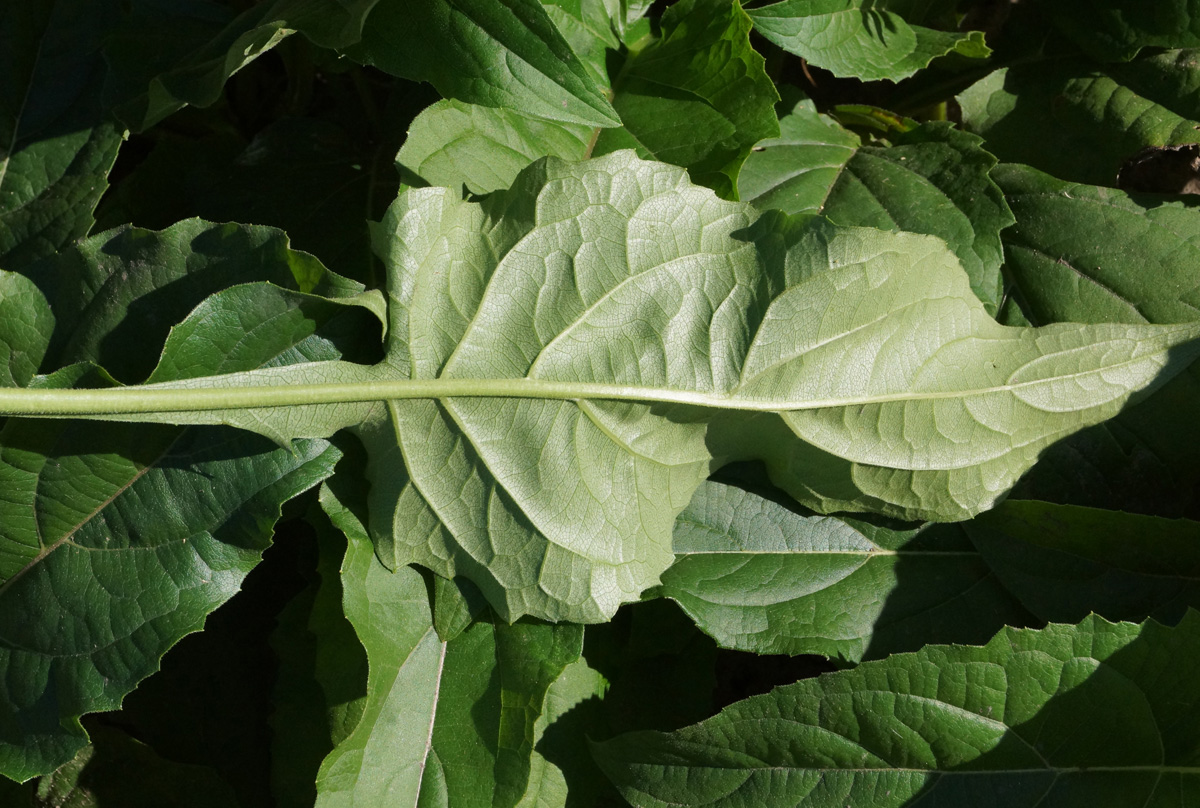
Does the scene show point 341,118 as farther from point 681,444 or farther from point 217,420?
point 681,444

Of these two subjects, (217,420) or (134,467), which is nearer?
(217,420)

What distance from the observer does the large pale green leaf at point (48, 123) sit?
1301 millimetres

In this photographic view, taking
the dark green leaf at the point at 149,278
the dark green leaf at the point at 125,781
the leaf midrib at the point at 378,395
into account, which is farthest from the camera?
the dark green leaf at the point at 125,781

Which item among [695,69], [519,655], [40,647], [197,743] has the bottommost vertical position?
[197,743]

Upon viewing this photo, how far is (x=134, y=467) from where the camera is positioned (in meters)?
1.13

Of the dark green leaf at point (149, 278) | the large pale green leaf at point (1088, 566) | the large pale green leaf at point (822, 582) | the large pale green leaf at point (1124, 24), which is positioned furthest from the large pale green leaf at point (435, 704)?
the large pale green leaf at point (1124, 24)

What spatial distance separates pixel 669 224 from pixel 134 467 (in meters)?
0.72

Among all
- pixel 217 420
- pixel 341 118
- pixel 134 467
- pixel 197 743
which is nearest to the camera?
pixel 217 420

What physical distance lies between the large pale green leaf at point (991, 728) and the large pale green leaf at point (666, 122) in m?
0.69

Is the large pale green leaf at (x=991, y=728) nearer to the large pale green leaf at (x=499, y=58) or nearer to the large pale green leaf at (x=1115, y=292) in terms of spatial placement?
the large pale green leaf at (x=1115, y=292)

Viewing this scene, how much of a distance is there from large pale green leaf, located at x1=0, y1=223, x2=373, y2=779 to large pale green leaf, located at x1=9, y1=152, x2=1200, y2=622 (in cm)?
11

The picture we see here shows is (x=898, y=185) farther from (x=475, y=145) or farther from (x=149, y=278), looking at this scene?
(x=149, y=278)

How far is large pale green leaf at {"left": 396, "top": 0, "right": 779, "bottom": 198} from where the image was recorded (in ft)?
3.97

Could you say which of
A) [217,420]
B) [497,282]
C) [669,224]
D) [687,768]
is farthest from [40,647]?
[669,224]
